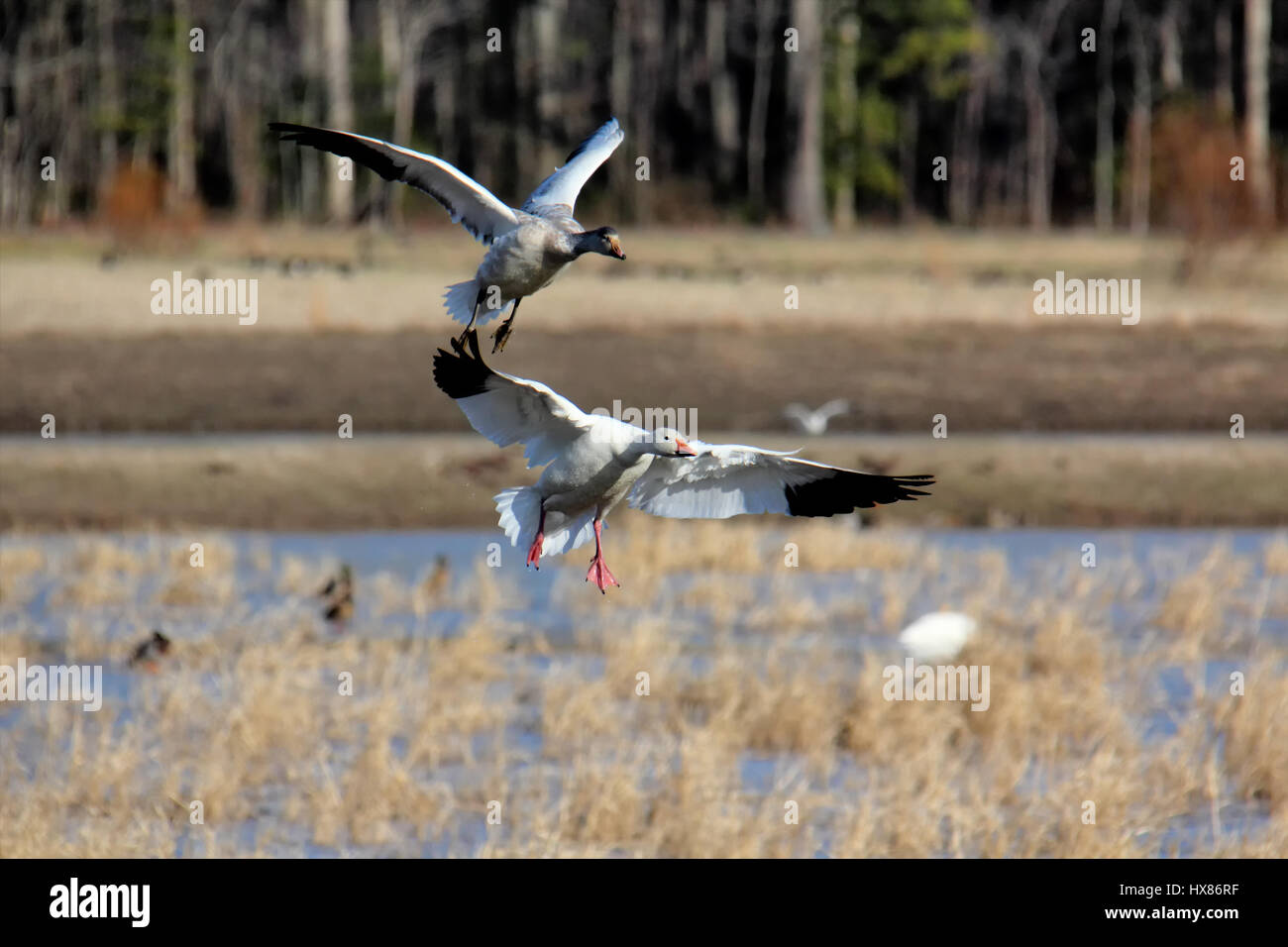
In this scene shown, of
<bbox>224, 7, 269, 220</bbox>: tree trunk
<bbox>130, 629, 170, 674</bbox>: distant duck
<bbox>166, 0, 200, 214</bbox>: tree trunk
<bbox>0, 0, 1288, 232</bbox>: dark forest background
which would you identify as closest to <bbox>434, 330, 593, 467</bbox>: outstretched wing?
<bbox>130, 629, 170, 674</bbox>: distant duck

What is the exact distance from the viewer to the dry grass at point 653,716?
11875mm

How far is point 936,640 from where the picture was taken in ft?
49.8

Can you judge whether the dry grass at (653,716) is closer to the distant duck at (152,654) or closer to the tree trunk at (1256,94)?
the distant duck at (152,654)

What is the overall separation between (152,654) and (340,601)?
1.75 metres

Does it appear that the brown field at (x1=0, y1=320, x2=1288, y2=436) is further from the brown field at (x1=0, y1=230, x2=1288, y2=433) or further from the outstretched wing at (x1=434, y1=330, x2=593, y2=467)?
the outstretched wing at (x1=434, y1=330, x2=593, y2=467)

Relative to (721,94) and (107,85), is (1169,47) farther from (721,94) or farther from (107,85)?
(107,85)

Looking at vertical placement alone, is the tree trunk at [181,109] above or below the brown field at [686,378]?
above

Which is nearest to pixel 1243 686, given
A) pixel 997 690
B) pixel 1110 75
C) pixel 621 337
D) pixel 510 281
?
pixel 997 690

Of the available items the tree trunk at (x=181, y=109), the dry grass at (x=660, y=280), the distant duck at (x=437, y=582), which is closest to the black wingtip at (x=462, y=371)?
the distant duck at (x=437, y=582)

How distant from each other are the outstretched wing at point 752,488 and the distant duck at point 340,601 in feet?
32.0

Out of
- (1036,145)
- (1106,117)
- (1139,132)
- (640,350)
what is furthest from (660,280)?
(1106,117)

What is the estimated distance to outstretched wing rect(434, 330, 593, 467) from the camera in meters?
5.82
